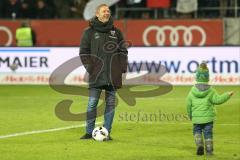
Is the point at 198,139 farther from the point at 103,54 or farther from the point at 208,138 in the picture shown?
the point at 103,54

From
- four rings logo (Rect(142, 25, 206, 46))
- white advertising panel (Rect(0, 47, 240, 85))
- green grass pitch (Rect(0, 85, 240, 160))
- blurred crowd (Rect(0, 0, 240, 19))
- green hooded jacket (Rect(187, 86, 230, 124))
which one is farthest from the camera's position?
blurred crowd (Rect(0, 0, 240, 19))

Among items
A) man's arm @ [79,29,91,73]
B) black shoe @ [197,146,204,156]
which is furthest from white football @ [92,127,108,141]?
black shoe @ [197,146,204,156]

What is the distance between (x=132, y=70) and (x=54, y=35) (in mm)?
7046

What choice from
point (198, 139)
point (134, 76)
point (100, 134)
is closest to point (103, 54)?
point (100, 134)

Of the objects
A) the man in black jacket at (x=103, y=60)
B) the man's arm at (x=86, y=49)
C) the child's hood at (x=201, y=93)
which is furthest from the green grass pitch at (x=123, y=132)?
the man's arm at (x=86, y=49)

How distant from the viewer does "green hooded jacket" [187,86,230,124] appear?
448 inches

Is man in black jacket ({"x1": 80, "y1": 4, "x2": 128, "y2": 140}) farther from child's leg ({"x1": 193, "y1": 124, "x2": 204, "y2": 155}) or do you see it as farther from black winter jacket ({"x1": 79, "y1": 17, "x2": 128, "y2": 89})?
child's leg ({"x1": 193, "y1": 124, "x2": 204, "y2": 155})

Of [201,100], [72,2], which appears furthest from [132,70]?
[201,100]

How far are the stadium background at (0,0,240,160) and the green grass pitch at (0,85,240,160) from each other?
16mm

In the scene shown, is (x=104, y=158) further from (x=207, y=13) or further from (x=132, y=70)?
(x=207, y=13)

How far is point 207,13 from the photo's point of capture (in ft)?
98.2

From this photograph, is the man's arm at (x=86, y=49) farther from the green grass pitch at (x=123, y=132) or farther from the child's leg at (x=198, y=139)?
the child's leg at (x=198, y=139)

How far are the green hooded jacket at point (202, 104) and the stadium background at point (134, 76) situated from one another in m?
0.60

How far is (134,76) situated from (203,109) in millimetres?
12780
